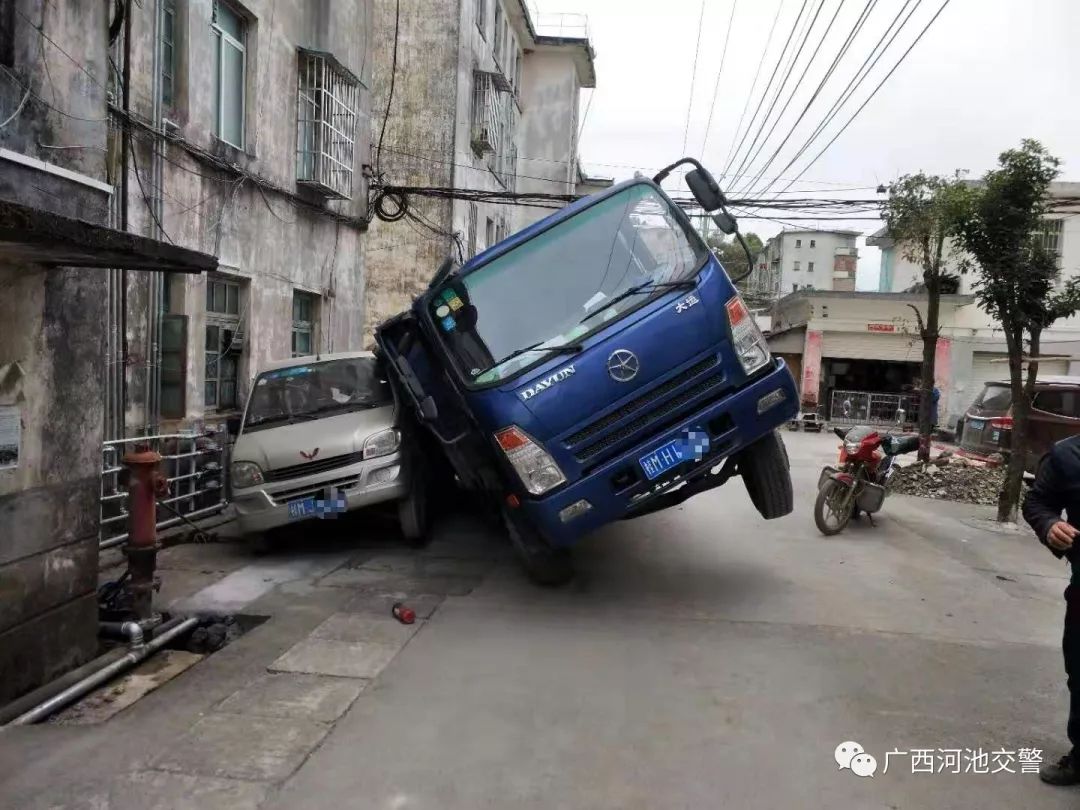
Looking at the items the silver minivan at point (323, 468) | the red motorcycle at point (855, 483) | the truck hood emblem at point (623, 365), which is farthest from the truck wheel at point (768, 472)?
the silver minivan at point (323, 468)

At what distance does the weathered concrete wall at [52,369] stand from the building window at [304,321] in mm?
7876

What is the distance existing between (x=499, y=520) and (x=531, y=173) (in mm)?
23325

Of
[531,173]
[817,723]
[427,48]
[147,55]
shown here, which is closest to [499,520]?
[817,723]

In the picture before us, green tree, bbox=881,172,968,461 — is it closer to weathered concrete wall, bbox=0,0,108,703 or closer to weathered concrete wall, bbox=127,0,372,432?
weathered concrete wall, bbox=127,0,372,432

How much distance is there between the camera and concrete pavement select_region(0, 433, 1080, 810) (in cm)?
348

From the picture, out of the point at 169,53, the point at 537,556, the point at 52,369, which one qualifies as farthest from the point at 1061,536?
the point at 169,53

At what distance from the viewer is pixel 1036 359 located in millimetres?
10266

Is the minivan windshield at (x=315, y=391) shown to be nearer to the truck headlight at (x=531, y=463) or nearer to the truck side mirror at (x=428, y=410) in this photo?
the truck side mirror at (x=428, y=410)

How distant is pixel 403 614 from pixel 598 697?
1.80 metres

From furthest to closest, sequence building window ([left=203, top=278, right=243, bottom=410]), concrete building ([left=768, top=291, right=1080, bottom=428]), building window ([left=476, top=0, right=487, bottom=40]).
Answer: concrete building ([left=768, top=291, right=1080, bottom=428])
building window ([left=476, top=0, right=487, bottom=40])
building window ([left=203, top=278, right=243, bottom=410])

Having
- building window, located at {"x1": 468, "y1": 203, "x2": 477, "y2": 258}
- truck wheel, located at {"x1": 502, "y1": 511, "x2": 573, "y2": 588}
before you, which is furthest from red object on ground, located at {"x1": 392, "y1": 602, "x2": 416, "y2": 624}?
building window, located at {"x1": 468, "y1": 203, "x2": 477, "y2": 258}

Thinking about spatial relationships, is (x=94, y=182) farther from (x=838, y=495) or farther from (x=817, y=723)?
(x=838, y=495)

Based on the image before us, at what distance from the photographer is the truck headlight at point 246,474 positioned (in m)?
7.61

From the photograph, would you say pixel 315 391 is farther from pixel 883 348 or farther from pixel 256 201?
pixel 883 348
